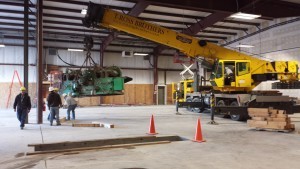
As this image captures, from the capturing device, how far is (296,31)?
862 inches

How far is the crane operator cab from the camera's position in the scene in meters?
14.7

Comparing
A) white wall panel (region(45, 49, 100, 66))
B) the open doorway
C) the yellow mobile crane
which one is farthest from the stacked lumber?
the open doorway

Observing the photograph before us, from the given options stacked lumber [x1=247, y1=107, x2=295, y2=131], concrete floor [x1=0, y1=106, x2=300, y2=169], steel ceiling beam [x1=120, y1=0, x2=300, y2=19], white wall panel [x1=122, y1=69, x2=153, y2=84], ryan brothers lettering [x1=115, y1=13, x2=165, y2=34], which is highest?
steel ceiling beam [x1=120, y1=0, x2=300, y2=19]

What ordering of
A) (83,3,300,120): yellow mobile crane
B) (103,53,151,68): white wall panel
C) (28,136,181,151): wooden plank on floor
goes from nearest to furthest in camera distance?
1. (28,136,181,151): wooden plank on floor
2. (83,3,300,120): yellow mobile crane
3. (103,53,151,68): white wall panel

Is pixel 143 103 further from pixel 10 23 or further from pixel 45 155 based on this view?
pixel 45 155

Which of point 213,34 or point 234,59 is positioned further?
point 213,34

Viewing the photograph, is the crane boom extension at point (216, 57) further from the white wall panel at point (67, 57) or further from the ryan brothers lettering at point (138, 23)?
the white wall panel at point (67, 57)

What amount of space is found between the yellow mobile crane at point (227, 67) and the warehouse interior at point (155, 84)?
0.05 metres

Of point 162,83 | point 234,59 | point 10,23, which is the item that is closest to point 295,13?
point 234,59

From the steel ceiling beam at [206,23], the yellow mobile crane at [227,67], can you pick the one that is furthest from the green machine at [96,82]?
the steel ceiling beam at [206,23]

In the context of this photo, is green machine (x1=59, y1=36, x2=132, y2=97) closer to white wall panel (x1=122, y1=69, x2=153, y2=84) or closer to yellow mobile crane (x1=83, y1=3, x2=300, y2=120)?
yellow mobile crane (x1=83, y1=3, x2=300, y2=120)

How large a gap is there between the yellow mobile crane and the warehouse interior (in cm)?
5

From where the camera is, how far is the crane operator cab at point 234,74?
14.7 metres

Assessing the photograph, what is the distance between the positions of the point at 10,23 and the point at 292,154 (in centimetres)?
2300
